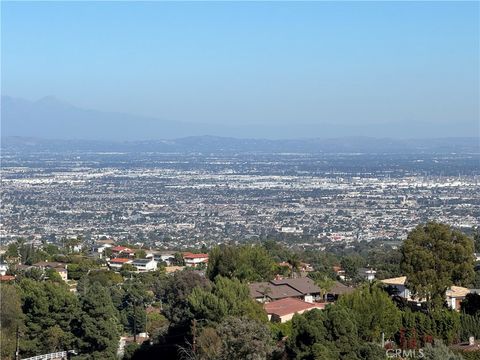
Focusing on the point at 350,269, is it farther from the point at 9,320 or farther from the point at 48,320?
the point at 9,320

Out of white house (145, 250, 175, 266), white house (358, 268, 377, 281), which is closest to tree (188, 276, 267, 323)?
white house (358, 268, 377, 281)

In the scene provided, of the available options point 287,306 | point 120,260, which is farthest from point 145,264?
point 287,306

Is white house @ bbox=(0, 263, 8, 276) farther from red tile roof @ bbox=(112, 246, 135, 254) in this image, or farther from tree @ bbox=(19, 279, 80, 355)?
tree @ bbox=(19, 279, 80, 355)

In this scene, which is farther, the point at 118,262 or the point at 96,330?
the point at 118,262

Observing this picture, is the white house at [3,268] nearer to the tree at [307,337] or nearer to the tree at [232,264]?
the tree at [232,264]

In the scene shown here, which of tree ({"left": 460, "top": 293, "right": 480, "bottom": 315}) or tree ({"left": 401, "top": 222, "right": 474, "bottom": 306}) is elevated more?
tree ({"left": 401, "top": 222, "right": 474, "bottom": 306})

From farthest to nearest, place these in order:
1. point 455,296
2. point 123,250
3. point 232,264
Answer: point 123,250 → point 232,264 → point 455,296
